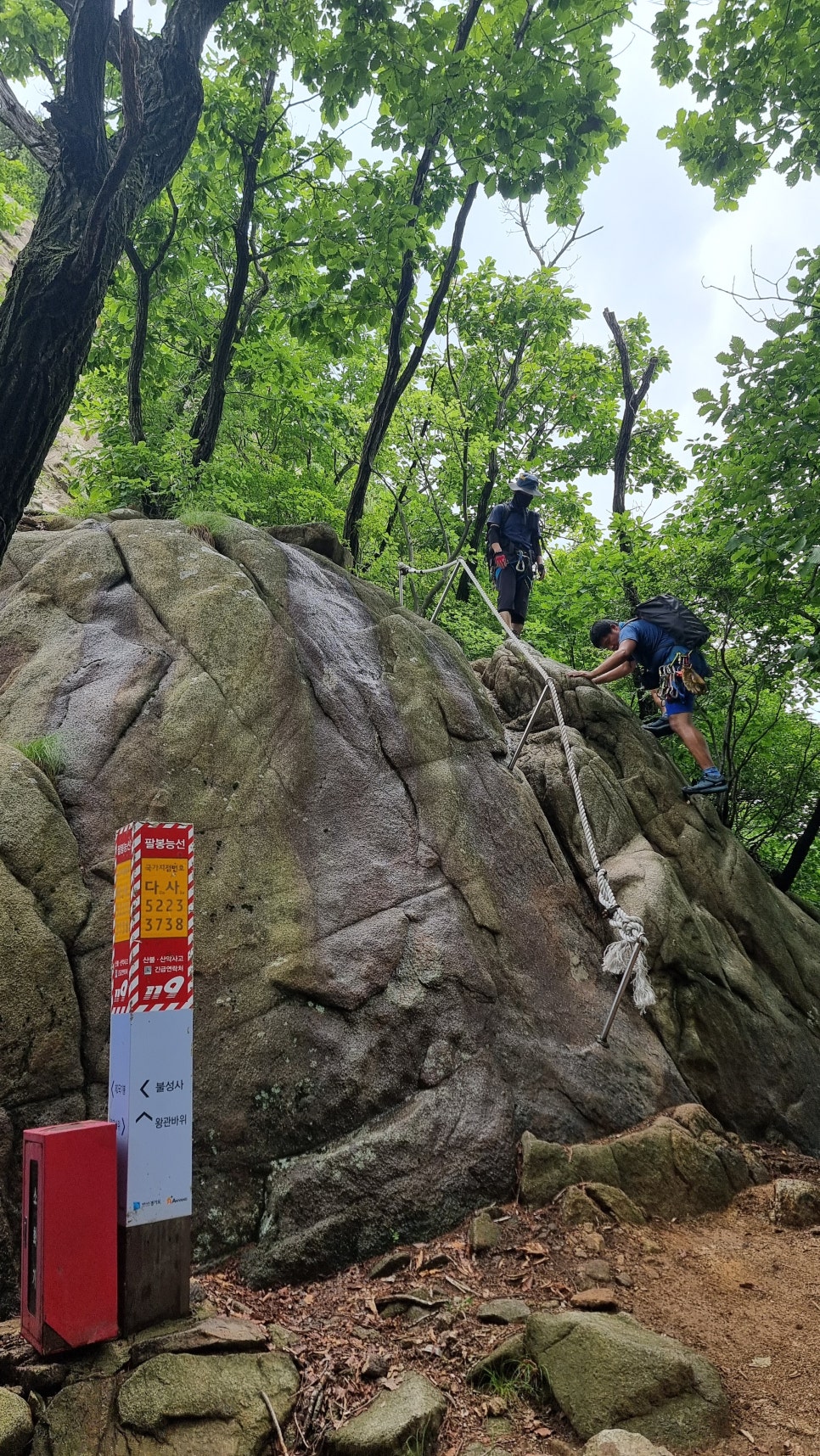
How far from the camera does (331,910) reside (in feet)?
21.2

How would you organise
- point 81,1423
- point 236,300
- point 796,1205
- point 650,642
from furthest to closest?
1. point 236,300
2. point 650,642
3. point 796,1205
4. point 81,1423

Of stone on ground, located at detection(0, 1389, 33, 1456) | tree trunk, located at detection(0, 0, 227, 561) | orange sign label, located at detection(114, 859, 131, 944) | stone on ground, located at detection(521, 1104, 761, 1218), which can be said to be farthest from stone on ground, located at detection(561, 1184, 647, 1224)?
tree trunk, located at detection(0, 0, 227, 561)

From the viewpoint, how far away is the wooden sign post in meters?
4.04

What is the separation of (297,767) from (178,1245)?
3830 mm

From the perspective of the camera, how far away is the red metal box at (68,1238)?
12.3 ft

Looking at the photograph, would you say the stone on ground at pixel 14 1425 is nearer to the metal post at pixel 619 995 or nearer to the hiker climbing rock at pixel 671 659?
the metal post at pixel 619 995

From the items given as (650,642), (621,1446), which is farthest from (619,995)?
(650,642)

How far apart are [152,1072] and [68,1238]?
769mm

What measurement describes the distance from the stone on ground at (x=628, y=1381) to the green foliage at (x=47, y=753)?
4831mm

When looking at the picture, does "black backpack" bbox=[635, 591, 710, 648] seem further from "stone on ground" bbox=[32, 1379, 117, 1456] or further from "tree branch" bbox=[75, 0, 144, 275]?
"stone on ground" bbox=[32, 1379, 117, 1456]

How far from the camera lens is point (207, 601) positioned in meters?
7.89

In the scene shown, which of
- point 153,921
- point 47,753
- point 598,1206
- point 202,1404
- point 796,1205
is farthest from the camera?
point 47,753

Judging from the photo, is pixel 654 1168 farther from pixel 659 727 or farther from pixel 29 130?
pixel 29 130

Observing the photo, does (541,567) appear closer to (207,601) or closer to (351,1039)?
(207,601)
